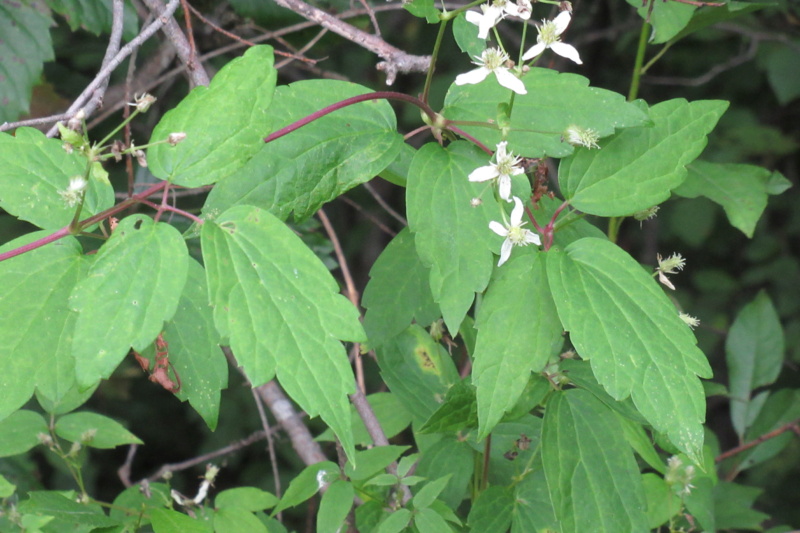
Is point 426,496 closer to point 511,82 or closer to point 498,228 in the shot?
point 498,228

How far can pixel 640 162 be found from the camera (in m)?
1.36

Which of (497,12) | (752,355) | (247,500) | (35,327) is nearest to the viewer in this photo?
(35,327)

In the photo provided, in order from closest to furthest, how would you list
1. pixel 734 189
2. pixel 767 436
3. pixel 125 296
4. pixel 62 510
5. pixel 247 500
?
pixel 125 296 → pixel 62 510 → pixel 247 500 → pixel 734 189 → pixel 767 436

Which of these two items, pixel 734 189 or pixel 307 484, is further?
pixel 734 189

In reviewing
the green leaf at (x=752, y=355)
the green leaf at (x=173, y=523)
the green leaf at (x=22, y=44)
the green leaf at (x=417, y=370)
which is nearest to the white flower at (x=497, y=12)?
the green leaf at (x=417, y=370)

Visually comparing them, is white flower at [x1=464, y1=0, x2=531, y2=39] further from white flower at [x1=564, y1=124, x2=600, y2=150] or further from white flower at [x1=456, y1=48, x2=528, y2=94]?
white flower at [x1=564, y1=124, x2=600, y2=150]

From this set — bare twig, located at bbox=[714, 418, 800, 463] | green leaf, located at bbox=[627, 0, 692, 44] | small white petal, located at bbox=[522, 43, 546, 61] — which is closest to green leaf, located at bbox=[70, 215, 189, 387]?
small white petal, located at bbox=[522, 43, 546, 61]

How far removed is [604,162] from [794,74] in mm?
2771

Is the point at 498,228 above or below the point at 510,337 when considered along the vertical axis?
above

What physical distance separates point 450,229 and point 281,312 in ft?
1.13

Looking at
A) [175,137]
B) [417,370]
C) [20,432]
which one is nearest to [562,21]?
[175,137]

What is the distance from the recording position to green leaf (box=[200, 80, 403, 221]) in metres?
1.29

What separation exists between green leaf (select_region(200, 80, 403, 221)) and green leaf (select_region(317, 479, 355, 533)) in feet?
1.70

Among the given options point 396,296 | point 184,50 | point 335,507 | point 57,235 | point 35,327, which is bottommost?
point 335,507
